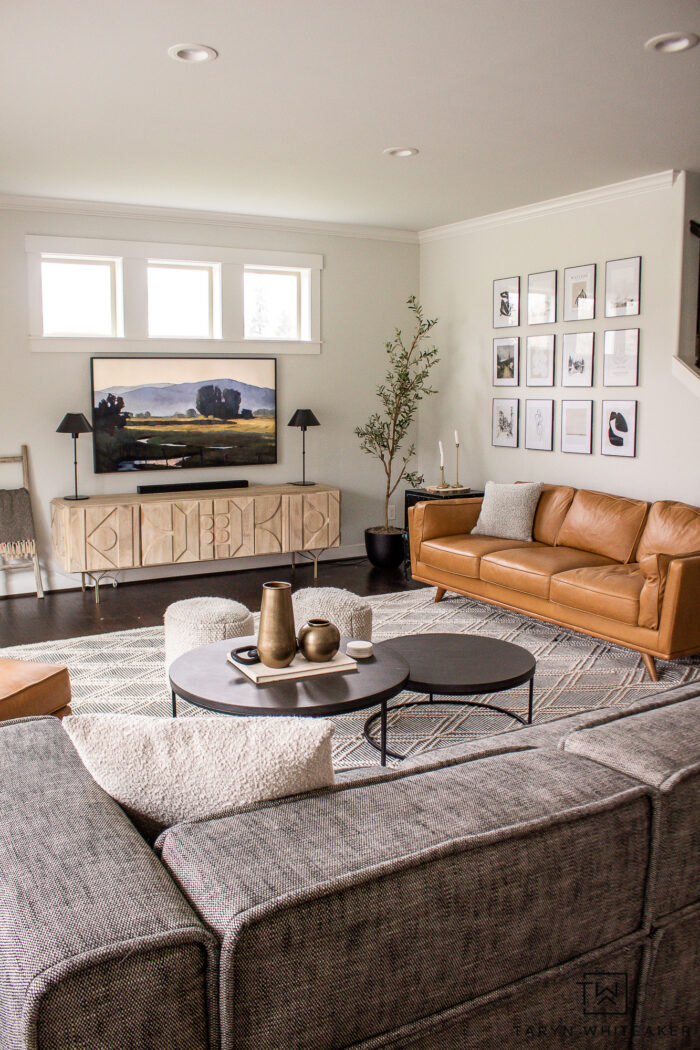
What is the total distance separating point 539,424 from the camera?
6164 millimetres

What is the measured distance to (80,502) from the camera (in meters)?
5.73

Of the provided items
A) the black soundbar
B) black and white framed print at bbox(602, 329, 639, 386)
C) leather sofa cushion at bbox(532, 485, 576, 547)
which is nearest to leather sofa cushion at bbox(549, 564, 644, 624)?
leather sofa cushion at bbox(532, 485, 576, 547)

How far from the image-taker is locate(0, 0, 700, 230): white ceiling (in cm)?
289

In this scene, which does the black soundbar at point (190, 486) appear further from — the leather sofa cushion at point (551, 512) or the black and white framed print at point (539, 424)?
the leather sofa cushion at point (551, 512)

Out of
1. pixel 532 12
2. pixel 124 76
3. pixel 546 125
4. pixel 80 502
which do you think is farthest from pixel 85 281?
pixel 532 12

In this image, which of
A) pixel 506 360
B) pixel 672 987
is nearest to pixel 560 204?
pixel 506 360

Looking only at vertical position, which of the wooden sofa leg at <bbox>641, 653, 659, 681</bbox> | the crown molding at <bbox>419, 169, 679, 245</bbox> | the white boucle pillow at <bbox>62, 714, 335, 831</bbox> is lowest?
the wooden sofa leg at <bbox>641, 653, 659, 681</bbox>

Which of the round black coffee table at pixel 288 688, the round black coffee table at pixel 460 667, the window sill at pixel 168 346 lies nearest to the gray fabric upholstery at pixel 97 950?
the round black coffee table at pixel 288 688

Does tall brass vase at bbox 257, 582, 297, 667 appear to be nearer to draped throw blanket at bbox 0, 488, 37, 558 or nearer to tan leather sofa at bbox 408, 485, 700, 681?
tan leather sofa at bbox 408, 485, 700, 681

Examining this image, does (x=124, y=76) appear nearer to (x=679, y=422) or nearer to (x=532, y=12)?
(x=532, y=12)

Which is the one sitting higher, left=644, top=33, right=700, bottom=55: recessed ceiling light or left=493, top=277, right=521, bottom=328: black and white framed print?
left=644, top=33, right=700, bottom=55: recessed ceiling light

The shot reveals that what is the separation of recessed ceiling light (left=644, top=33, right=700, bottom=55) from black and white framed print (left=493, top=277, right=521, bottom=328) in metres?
3.05

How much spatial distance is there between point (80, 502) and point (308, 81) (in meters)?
3.23

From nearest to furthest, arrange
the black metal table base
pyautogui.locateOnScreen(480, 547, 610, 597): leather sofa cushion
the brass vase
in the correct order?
the brass vase
the black metal table base
pyautogui.locateOnScreen(480, 547, 610, 597): leather sofa cushion
